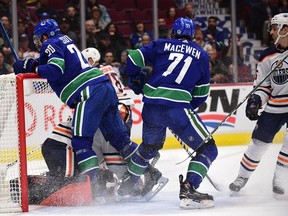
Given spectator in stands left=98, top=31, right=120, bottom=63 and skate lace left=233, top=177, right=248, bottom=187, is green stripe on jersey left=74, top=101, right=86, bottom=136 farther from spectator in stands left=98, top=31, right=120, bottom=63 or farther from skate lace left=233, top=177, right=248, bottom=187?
spectator in stands left=98, top=31, right=120, bottom=63

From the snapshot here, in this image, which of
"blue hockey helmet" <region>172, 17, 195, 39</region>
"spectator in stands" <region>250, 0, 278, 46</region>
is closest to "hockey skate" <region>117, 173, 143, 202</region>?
"blue hockey helmet" <region>172, 17, 195, 39</region>

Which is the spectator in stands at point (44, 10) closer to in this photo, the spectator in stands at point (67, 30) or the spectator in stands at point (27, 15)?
the spectator in stands at point (27, 15)

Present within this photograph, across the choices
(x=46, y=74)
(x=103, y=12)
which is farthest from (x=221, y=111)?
(x=46, y=74)

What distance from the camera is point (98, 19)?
9.56 meters

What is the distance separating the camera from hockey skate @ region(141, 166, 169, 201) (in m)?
5.92

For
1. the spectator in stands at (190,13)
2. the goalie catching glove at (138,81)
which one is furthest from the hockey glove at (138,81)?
Answer: the spectator in stands at (190,13)

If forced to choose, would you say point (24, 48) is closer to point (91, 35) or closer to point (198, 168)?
point (91, 35)

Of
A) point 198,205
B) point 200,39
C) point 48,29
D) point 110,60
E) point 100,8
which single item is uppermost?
point 48,29

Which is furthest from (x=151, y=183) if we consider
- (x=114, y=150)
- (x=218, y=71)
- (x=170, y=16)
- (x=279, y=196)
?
(x=170, y=16)

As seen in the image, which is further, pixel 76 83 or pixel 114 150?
pixel 114 150

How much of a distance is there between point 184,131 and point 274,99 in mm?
794

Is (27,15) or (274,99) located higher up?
(27,15)

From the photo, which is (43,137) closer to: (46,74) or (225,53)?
(46,74)

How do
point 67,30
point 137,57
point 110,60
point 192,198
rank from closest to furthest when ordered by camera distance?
1. point 192,198
2. point 137,57
3. point 67,30
4. point 110,60
